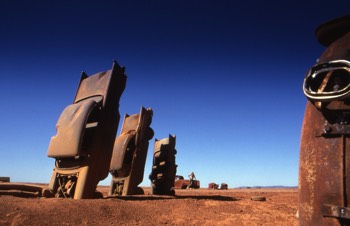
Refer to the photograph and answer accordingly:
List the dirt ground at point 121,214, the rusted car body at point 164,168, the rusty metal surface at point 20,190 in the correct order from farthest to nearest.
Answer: the rusted car body at point 164,168 → the rusty metal surface at point 20,190 → the dirt ground at point 121,214

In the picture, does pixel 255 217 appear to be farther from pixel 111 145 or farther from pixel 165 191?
pixel 165 191

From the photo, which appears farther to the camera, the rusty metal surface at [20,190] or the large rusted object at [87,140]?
the large rusted object at [87,140]

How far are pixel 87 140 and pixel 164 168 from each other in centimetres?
560

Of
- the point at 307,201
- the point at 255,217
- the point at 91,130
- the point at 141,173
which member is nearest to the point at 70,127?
the point at 91,130

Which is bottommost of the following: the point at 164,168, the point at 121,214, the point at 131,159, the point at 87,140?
the point at 121,214

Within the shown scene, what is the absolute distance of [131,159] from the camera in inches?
385

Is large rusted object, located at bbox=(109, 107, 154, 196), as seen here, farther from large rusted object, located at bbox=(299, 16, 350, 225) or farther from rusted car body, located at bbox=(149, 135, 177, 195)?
large rusted object, located at bbox=(299, 16, 350, 225)

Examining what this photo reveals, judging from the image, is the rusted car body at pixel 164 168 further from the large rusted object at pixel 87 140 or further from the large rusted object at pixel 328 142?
the large rusted object at pixel 328 142

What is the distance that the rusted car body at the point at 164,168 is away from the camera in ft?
38.0

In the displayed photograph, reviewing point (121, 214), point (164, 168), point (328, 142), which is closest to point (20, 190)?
point (121, 214)

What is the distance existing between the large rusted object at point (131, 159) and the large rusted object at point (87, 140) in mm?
2292

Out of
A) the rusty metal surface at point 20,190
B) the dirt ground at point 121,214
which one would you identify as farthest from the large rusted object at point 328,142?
the rusty metal surface at point 20,190

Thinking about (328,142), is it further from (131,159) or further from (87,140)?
(131,159)

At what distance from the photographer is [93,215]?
4367mm
